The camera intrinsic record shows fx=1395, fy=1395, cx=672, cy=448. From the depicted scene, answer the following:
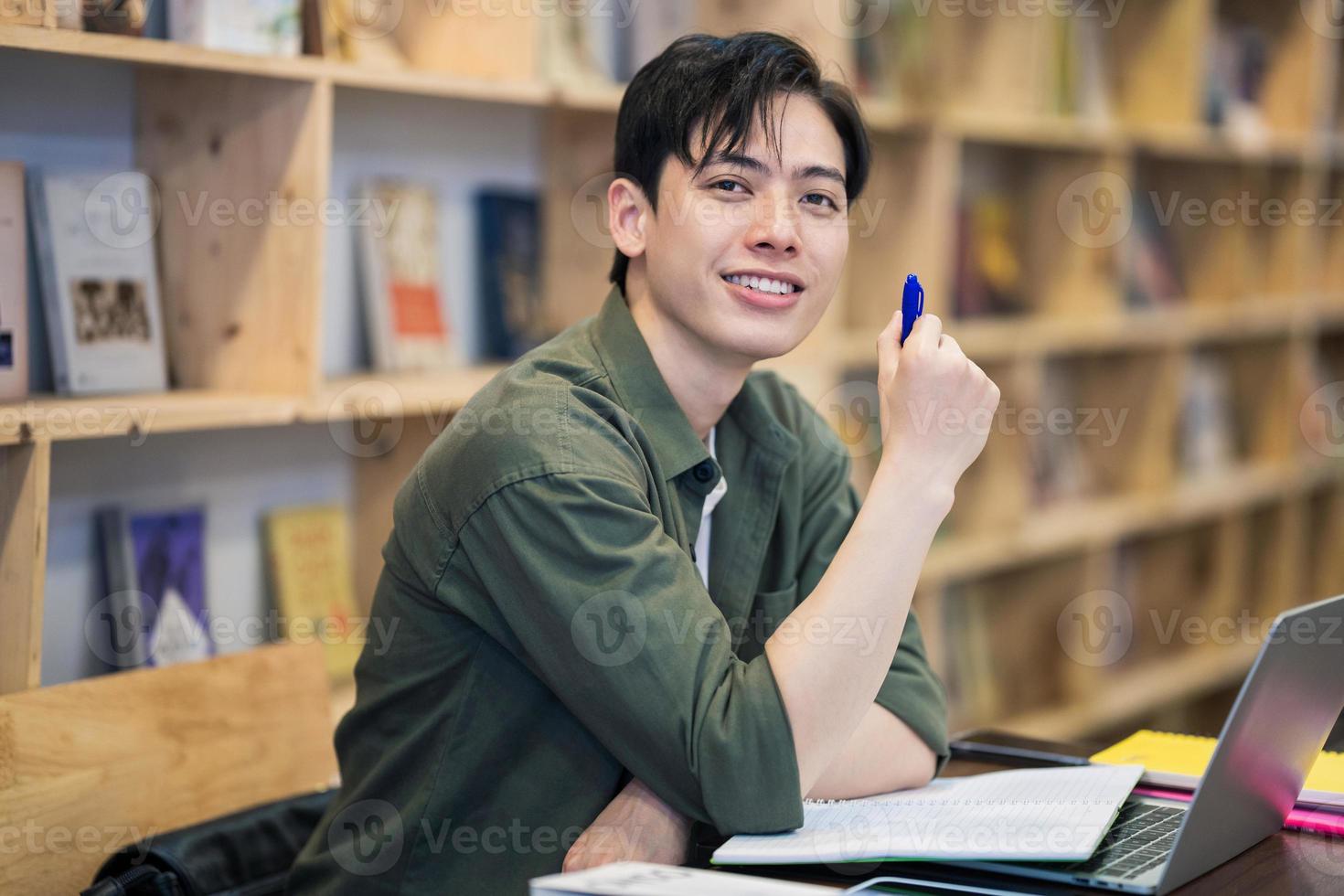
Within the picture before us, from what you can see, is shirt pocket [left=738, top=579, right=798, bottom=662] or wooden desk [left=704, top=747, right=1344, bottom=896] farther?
shirt pocket [left=738, top=579, right=798, bottom=662]

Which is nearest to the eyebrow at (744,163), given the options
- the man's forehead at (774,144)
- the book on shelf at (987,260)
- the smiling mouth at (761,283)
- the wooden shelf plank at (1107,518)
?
the man's forehead at (774,144)

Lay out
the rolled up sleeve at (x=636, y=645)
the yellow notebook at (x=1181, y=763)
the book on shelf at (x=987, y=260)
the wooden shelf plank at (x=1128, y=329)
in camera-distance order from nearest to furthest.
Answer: the rolled up sleeve at (x=636, y=645) → the yellow notebook at (x=1181, y=763) → the wooden shelf plank at (x=1128, y=329) → the book on shelf at (x=987, y=260)

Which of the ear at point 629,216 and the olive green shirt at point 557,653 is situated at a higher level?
the ear at point 629,216

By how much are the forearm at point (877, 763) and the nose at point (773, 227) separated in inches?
18.3

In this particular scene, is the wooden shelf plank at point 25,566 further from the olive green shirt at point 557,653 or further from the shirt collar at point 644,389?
the shirt collar at point 644,389

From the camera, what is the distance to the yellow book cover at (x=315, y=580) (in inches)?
80.0

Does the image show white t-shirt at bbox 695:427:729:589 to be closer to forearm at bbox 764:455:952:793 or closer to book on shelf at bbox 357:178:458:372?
forearm at bbox 764:455:952:793

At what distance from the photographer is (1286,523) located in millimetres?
3998

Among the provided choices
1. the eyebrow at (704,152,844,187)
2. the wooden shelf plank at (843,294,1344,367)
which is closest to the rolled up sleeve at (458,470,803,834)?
the eyebrow at (704,152,844,187)

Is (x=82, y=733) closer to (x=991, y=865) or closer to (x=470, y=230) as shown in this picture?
(x=991, y=865)

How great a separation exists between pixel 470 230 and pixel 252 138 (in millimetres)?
555

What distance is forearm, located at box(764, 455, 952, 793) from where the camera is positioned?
115 cm

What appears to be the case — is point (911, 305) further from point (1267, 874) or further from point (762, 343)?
point (1267, 874)

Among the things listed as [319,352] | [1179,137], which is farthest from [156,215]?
[1179,137]
